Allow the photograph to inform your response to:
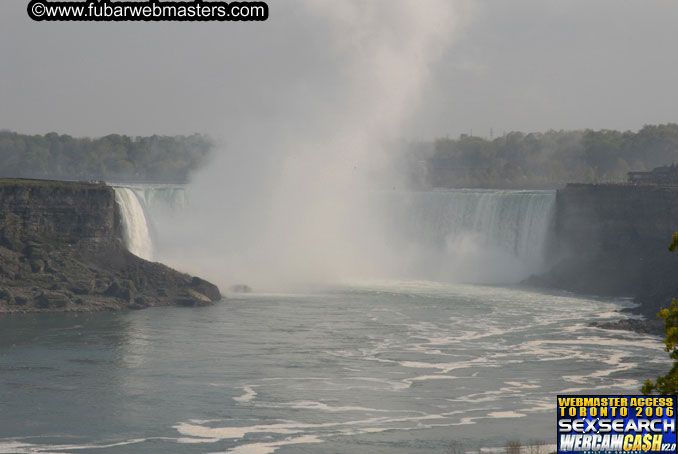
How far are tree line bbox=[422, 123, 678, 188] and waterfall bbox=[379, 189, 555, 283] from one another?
3037 cm

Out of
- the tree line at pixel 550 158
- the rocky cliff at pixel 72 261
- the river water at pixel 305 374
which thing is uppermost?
the tree line at pixel 550 158

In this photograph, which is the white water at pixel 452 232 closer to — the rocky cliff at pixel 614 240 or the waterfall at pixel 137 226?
the waterfall at pixel 137 226

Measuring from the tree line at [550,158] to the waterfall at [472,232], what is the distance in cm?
3037

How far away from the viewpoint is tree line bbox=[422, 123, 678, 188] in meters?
99.9

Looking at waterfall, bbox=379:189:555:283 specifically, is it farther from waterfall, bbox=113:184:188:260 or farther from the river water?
waterfall, bbox=113:184:188:260

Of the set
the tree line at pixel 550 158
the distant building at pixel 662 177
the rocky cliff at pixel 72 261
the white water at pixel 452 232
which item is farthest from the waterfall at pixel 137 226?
the tree line at pixel 550 158

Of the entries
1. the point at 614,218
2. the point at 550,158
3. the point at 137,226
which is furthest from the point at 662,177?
the point at 550,158

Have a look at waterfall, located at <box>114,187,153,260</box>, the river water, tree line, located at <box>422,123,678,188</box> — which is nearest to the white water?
waterfall, located at <box>114,187,153,260</box>

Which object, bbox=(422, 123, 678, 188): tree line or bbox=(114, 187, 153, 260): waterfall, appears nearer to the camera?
bbox=(114, 187, 153, 260): waterfall

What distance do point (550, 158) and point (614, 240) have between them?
198 feet

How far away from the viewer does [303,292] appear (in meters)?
50.4

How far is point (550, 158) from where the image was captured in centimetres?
11262

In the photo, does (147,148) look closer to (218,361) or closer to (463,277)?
(463,277)

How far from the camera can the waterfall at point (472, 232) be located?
192ft
